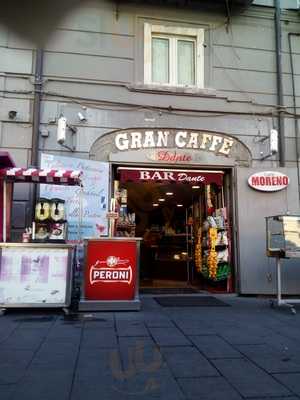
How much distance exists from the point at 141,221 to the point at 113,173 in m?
4.20

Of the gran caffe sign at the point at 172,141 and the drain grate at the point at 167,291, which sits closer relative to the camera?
the gran caffe sign at the point at 172,141

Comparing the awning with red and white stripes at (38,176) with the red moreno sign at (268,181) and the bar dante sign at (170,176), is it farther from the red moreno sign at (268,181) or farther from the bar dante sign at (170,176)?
the red moreno sign at (268,181)

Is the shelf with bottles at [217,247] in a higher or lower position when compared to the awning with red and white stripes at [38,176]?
lower

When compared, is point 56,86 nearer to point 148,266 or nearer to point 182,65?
point 182,65

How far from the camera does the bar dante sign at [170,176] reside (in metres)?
10.3

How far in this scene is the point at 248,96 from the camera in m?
10.9

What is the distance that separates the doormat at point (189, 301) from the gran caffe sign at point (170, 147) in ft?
10.3

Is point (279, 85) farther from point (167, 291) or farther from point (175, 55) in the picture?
point (167, 291)

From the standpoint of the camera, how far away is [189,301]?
9461 mm

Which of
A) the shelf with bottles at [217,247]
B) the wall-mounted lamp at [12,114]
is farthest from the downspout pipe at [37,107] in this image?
the shelf with bottles at [217,247]

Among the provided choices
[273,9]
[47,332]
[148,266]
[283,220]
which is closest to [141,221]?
[148,266]

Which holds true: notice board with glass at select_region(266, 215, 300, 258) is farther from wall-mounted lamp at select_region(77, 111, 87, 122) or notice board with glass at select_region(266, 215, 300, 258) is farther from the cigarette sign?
wall-mounted lamp at select_region(77, 111, 87, 122)

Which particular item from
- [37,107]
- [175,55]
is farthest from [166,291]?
[175,55]

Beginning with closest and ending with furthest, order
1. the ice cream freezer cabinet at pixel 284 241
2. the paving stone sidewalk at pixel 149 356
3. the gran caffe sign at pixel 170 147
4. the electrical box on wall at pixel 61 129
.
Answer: the paving stone sidewalk at pixel 149 356, the ice cream freezer cabinet at pixel 284 241, the electrical box on wall at pixel 61 129, the gran caffe sign at pixel 170 147
